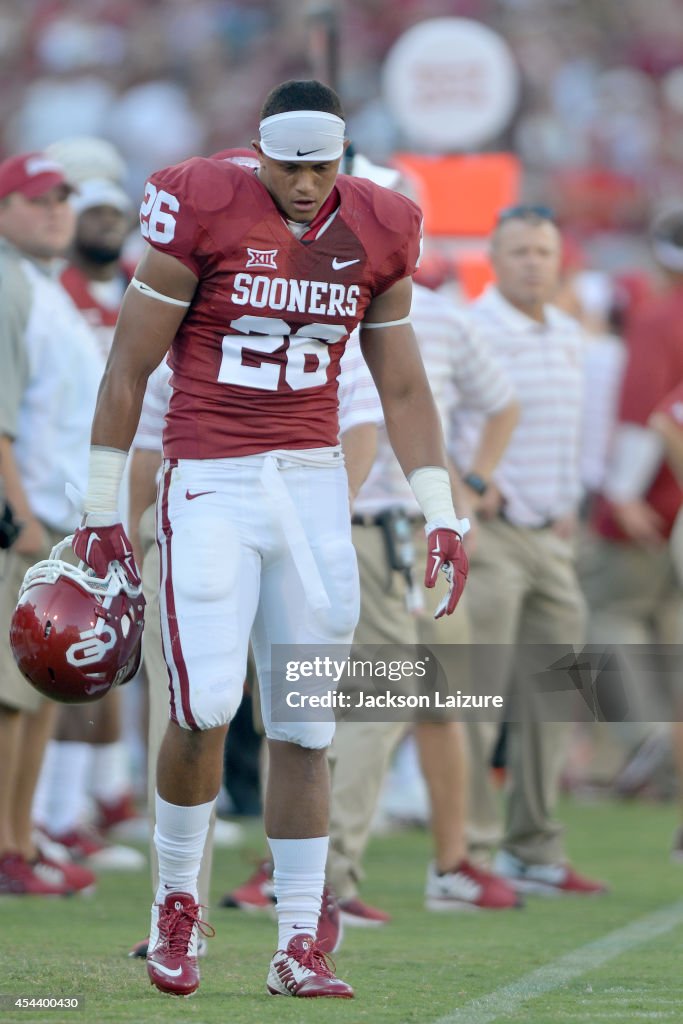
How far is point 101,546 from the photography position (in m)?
4.07

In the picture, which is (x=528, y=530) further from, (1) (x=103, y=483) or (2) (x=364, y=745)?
(1) (x=103, y=483)

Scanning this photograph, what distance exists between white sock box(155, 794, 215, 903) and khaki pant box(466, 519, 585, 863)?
2.35 meters

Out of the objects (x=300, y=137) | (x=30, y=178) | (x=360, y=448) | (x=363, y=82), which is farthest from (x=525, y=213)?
(x=363, y=82)

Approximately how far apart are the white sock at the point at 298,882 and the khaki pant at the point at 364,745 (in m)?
1.29

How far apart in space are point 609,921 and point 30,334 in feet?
8.31

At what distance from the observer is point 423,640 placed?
19.9 ft

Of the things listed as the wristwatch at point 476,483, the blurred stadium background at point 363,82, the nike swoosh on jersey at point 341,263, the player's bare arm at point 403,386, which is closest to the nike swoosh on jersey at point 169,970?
the player's bare arm at point 403,386

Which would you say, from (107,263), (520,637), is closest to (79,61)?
(107,263)

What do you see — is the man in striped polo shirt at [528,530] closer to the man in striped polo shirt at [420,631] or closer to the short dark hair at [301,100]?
the man in striped polo shirt at [420,631]

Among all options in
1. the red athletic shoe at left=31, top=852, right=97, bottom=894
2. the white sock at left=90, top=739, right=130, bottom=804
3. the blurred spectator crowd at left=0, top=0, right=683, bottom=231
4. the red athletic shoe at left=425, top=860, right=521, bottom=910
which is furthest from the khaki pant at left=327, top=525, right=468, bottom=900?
the blurred spectator crowd at left=0, top=0, right=683, bottom=231

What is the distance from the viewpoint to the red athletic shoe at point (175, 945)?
4012 millimetres

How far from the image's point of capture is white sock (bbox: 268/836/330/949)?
4105 mm

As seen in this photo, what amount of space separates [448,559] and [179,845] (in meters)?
0.85

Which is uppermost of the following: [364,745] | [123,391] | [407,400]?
[407,400]
